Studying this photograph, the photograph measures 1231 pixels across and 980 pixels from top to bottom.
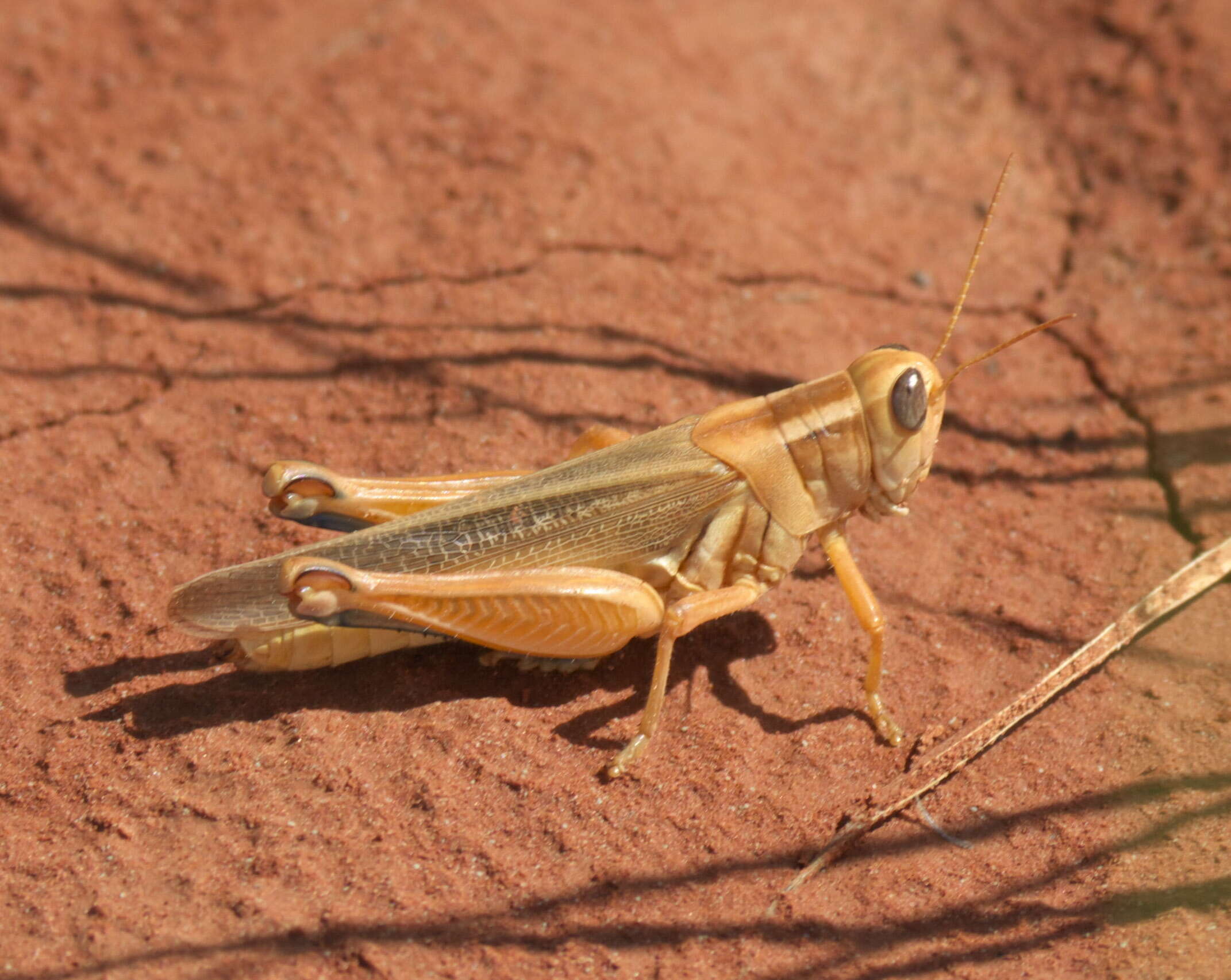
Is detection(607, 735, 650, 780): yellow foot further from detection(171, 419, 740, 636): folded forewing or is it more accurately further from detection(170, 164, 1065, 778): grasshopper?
detection(171, 419, 740, 636): folded forewing

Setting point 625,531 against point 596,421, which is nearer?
point 625,531

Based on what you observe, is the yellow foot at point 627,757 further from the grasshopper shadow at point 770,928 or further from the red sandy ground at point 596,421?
the grasshopper shadow at point 770,928

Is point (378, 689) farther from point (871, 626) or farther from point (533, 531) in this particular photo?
point (871, 626)

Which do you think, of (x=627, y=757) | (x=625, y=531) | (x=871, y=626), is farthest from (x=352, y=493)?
(x=871, y=626)

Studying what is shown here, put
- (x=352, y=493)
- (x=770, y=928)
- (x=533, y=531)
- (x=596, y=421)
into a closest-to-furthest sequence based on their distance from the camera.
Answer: (x=770, y=928)
(x=533, y=531)
(x=352, y=493)
(x=596, y=421)

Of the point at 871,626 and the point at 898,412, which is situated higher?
the point at 898,412

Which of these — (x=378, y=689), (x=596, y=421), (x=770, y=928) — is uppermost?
(x=596, y=421)

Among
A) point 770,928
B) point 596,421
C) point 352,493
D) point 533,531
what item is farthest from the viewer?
point 596,421
